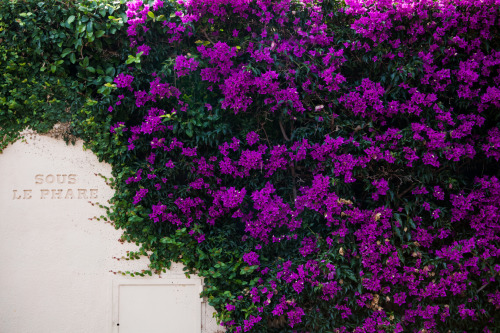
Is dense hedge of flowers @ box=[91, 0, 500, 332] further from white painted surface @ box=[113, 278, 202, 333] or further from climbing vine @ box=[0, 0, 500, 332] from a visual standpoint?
white painted surface @ box=[113, 278, 202, 333]

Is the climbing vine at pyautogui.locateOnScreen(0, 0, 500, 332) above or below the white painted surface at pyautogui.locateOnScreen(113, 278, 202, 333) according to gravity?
above

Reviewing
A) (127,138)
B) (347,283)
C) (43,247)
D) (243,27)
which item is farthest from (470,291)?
(43,247)

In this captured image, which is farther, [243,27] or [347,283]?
[243,27]

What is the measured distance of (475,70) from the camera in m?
3.25

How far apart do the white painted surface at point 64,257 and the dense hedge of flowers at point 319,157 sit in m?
0.24

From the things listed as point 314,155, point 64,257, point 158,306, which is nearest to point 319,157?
point 314,155

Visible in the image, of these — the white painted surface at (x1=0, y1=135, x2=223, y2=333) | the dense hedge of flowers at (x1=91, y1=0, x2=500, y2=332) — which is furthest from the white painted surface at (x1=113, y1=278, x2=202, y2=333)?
the dense hedge of flowers at (x1=91, y1=0, x2=500, y2=332)

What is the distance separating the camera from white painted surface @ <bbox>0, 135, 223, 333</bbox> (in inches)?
134

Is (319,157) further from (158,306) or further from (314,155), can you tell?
(158,306)

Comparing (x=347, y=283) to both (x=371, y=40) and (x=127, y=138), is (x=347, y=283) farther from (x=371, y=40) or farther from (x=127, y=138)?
(x=127, y=138)

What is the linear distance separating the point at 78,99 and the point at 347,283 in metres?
2.93

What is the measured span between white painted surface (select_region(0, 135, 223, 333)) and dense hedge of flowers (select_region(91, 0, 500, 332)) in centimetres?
24

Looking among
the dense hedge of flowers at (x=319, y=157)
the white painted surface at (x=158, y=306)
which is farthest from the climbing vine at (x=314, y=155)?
the white painted surface at (x=158, y=306)

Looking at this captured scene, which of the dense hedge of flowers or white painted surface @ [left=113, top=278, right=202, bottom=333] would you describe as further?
white painted surface @ [left=113, top=278, right=202, bottom=333]
